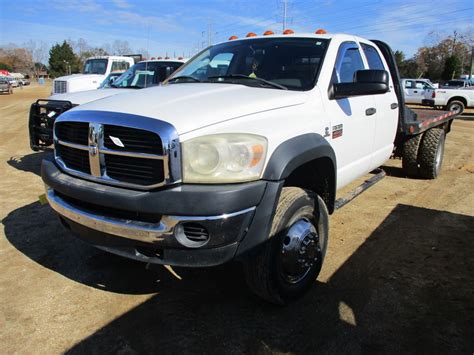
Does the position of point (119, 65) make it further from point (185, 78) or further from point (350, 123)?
point (350, 123)

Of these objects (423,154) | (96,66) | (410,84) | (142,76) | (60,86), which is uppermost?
(96,66)

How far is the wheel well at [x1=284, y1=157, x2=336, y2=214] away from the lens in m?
3.31

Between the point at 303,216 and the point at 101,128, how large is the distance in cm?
151

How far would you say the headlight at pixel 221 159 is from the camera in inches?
95.5

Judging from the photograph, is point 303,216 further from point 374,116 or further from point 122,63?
point 122,63

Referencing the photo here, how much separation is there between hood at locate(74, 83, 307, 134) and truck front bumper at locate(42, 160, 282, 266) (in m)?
0.42

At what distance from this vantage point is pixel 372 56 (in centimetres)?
468

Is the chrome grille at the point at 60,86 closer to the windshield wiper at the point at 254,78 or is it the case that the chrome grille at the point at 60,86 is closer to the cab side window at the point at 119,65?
the cab side window at the point at 119,65

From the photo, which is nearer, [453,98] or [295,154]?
[295,154]

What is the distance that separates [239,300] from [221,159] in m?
1.26

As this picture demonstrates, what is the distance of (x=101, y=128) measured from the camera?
264 centimetres

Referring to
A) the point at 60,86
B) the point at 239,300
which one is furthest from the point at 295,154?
the point at 60,86

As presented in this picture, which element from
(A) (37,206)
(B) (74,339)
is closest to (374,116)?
(B) (74,339)

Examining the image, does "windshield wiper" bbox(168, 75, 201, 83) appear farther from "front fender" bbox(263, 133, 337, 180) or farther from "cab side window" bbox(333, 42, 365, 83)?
"front fender" bbox(263, 133, 337, 180)
